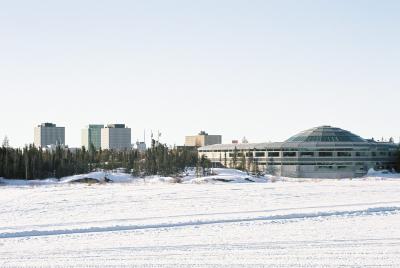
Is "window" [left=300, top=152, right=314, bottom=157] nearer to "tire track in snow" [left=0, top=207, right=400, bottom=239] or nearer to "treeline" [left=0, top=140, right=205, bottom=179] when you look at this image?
"treeline" [left=0, top=140, right=205, bottom=179]

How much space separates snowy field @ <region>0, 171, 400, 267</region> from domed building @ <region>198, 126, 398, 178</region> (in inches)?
2386

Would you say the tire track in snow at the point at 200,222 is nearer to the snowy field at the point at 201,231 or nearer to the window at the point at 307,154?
the snowy field at the point at 201,231

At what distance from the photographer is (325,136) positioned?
103938mm

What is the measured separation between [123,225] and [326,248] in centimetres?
986

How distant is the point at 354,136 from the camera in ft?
352

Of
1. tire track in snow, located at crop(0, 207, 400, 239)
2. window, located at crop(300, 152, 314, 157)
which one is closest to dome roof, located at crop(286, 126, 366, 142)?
window, located at crop(300, 152, 314, 157)

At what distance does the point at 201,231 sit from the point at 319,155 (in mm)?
79282

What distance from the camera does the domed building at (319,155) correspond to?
3939 inches

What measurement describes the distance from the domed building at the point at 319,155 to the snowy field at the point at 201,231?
199ft

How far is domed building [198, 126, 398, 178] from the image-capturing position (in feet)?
328

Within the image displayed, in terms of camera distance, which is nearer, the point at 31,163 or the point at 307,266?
the point at 307,266

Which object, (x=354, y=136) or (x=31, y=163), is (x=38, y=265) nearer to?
(x=31, y=163)

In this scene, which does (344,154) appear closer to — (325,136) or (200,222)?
(325,136)

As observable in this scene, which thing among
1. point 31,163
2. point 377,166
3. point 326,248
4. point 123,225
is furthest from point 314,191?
point 377,166
